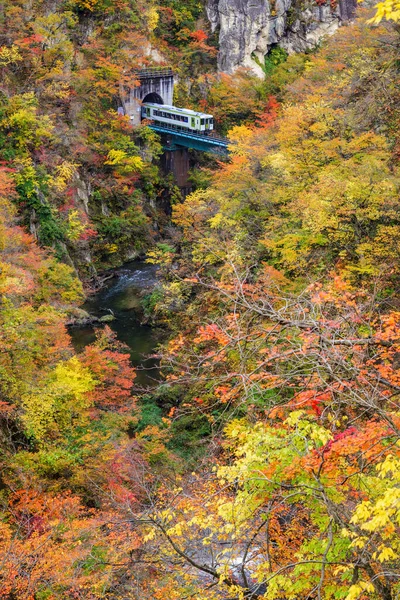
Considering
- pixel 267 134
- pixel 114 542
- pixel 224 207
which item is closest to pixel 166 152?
pixel 267 134

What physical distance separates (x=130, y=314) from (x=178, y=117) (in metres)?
18.3

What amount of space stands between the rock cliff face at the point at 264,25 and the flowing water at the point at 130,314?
20040 millimetres

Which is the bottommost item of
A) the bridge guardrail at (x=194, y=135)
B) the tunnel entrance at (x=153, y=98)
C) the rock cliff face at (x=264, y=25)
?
the bridge guardrail at (x=194, y=135)

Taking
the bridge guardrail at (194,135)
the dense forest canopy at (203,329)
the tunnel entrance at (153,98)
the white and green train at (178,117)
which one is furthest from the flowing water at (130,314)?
the tunnel entrance at (153,98)

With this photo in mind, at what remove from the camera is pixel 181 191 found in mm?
41719

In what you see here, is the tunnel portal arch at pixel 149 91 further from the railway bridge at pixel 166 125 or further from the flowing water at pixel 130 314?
the flowing water at pixel 130 314

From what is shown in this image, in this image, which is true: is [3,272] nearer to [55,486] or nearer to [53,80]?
[55,486]

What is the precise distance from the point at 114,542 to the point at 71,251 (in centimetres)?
2231

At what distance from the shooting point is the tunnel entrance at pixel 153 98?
139ft

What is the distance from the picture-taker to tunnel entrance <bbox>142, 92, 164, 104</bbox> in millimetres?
42416

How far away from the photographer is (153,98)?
142 ft

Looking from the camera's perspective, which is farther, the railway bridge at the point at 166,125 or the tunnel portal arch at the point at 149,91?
the tunnel portal arch at the point at 149,91

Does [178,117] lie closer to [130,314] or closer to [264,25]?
[264,25]

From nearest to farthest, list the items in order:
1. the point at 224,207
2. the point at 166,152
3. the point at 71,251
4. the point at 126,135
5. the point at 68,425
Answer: the point at 68,425 → the point at 224,207 → the point at 71,251 → the point at 126,135 → the point at 166,152
